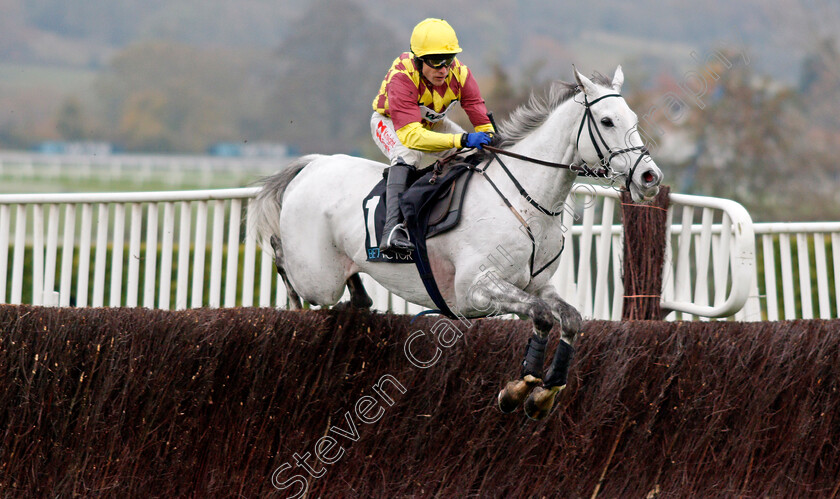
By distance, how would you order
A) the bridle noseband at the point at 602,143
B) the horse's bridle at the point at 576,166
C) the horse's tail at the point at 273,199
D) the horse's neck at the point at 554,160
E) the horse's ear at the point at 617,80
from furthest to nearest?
the horse's tail at the point at 273,199, the horse's neck at the point at 554,160, the horse's ear at the point at 617,80, the horse's bridle at the point at 576,166, the bridle noseband at the point at 602,143

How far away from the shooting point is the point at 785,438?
213 inches

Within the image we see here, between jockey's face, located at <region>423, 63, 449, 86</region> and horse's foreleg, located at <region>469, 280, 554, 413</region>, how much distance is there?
1.14 metres

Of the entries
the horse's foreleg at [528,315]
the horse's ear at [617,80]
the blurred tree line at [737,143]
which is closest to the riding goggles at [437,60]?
the horse's ear at [617,80]

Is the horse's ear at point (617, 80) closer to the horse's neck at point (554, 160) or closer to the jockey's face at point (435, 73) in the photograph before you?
the horse's neck at point (554, 160)

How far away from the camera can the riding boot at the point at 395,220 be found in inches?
200

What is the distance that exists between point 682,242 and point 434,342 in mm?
2011

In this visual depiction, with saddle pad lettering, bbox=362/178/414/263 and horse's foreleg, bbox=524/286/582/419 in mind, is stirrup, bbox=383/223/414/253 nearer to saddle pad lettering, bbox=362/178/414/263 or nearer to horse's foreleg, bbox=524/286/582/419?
saddle pad lettering, bbox=362/178/414/263

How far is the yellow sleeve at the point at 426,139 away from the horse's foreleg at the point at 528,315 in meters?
0.77

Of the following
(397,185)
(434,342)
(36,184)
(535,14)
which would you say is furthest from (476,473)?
(535,14)

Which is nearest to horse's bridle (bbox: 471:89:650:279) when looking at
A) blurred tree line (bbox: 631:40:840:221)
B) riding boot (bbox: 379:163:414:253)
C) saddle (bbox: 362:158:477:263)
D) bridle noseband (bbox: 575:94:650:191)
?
bridle noseband (bbox: 575:94:650:191)

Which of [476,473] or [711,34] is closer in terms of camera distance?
[476,473]

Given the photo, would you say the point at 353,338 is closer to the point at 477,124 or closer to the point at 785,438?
the point at 477,124

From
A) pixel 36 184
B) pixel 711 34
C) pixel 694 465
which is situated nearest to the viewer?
pixel 694 465

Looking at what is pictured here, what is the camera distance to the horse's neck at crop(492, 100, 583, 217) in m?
4.96
